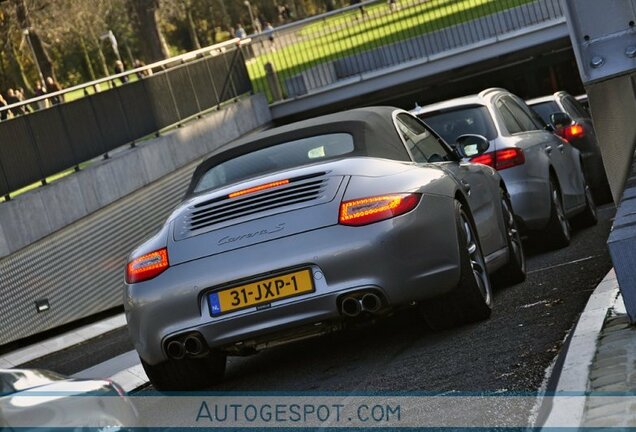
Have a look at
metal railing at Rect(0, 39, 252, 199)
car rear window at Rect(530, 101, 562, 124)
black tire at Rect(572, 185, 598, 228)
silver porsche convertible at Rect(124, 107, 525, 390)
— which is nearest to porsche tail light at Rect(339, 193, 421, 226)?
silver porsche convertible at Rect(124, 107, 525, 390)

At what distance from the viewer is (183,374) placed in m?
8.20

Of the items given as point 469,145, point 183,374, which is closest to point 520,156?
point 469,145

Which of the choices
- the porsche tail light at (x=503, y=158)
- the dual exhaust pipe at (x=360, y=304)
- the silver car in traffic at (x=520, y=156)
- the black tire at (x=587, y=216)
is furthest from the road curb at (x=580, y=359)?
the black tire at (x=587, y=216)

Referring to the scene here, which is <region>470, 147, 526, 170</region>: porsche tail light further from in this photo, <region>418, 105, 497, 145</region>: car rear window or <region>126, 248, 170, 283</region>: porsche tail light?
<region>126, 248, 170, 283</region>: porsche tail light

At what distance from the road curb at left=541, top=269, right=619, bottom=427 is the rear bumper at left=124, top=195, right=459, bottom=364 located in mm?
916

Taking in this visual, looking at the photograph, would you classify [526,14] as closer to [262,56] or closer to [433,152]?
[262,56]

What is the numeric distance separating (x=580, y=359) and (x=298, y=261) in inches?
75.6

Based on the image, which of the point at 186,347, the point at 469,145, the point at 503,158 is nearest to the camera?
the point at 186,347

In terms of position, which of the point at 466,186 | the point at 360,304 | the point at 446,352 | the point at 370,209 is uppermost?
the point at 370,209

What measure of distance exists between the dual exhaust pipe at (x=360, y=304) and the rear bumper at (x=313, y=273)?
4cm

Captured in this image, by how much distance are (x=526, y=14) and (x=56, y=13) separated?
23.9m

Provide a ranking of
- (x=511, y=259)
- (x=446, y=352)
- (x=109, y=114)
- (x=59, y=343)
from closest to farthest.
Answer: (x=446, y=352) < (x=511, y=259) < (x=59, y=343) < (x=109, y=114)

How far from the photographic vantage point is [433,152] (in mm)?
9555

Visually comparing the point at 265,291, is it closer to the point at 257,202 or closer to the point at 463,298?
the point at 257,202
